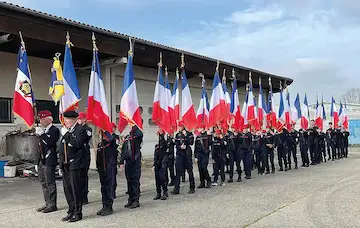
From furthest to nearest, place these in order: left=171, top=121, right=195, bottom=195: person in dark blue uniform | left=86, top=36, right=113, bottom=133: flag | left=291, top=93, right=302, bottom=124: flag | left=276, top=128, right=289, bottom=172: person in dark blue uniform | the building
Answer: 1. left=291, top=93, right=302, bottom=124: flag
2. left=276, top=128, right=289, bottom=172: person in dark blue uniform
3. the building
4. left=171, top=121, right=195, bottom=195: person in dark blue uniform
5. left=86, top=36, right=113, bottom=133: flag

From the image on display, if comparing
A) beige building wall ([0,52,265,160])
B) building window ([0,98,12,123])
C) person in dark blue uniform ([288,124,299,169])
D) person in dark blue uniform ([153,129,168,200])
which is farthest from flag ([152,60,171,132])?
person in dark blue uniform ([288,124,299,169])

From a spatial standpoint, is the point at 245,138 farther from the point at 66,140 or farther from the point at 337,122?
the point at 337,122

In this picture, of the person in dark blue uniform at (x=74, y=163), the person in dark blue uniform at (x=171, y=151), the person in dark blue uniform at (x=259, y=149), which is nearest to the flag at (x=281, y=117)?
the person in dark blue uniform at (x=259, y=149)

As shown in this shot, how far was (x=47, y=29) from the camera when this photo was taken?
1174 centimetres

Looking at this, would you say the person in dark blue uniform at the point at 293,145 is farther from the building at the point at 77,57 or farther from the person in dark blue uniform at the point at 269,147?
the building at the point at 77,57

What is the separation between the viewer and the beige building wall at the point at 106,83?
13164mm

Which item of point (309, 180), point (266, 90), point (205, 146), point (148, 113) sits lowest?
point (309, 180)

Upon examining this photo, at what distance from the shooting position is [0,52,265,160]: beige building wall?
13.2 metres

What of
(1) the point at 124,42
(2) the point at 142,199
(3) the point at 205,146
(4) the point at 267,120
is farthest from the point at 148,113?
(2) the point at 142,199

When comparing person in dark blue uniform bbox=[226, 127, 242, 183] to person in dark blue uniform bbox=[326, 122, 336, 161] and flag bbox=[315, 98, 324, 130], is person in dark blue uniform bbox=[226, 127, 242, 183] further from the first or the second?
person in dark blue uniform bbox=[326, 122, 336, 161]

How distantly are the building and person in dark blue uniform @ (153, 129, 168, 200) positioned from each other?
17.6ft

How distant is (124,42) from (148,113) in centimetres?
446

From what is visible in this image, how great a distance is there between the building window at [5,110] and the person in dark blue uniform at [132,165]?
7064 mm

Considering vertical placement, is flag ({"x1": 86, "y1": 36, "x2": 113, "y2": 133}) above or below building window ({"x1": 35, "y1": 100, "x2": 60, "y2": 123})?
below
